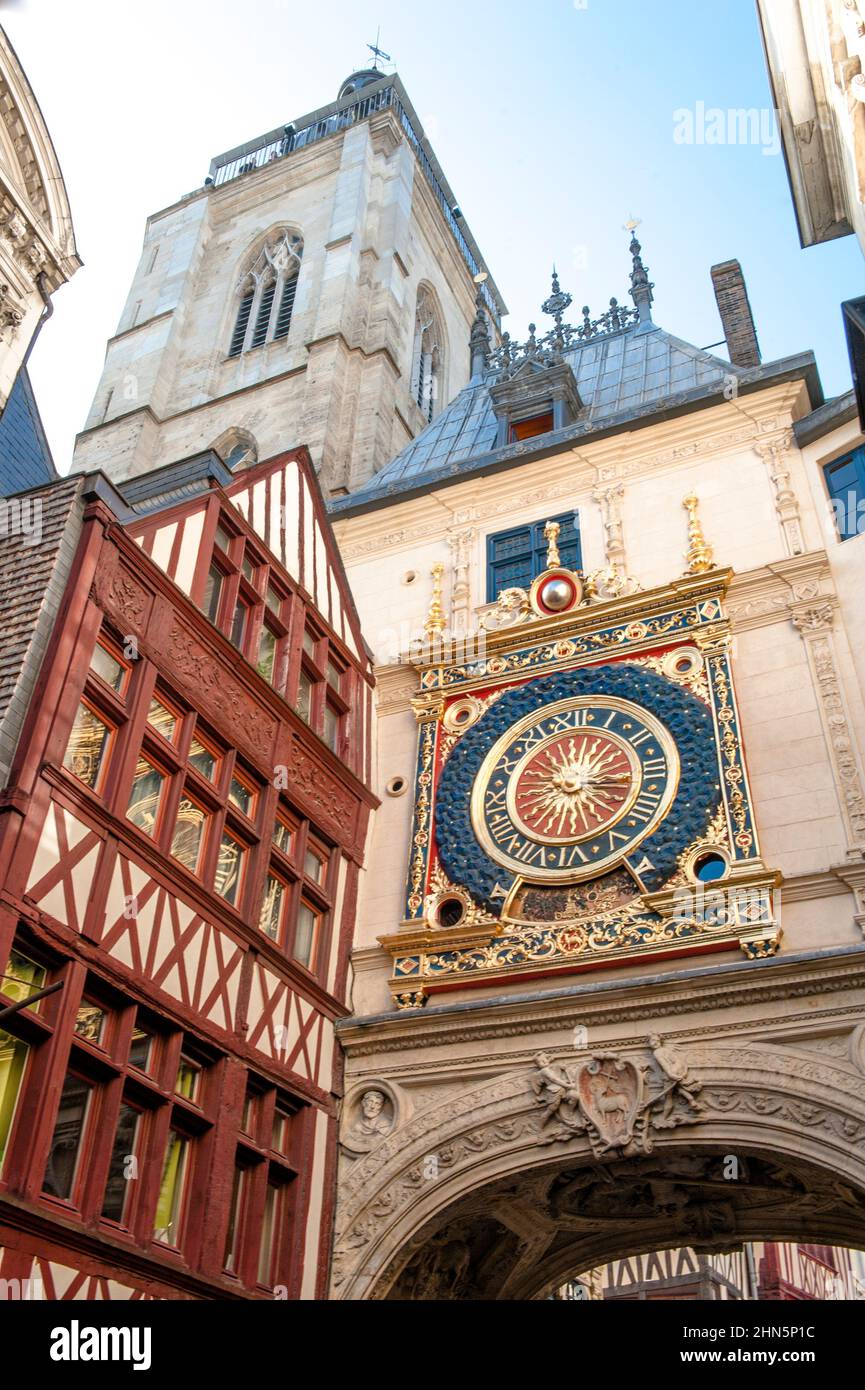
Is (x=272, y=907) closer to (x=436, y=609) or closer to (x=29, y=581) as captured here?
(x=29, y=581)

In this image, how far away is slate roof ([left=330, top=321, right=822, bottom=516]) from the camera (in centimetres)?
1678

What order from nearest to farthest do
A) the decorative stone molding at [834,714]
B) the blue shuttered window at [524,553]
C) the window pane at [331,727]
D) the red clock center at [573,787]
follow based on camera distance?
the decorative stone molding at [834,714] → the red clock center at [573,787] → the window pane at [331,727] → the blue shuttered window at [524,553]

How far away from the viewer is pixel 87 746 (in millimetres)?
10391

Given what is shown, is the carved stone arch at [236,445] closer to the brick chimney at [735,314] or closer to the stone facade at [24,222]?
the brick chimney at [735,314]

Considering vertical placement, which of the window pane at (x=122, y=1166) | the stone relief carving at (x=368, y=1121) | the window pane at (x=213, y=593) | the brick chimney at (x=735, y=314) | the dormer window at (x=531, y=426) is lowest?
the window pane at (x=122, y=1166)

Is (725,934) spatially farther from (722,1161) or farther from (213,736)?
(213,736)

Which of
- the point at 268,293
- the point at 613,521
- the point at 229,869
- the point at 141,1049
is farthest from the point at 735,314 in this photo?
the point at 268,293

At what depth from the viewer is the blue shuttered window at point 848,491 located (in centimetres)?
1436

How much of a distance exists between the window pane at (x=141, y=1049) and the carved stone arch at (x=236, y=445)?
2138 centimetres

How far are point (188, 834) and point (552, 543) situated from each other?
22.2ft

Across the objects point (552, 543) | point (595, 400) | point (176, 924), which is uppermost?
point (595, 400)

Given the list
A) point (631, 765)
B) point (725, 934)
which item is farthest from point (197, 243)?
point (725, 934)

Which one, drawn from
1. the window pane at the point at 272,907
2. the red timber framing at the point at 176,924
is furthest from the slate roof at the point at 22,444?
the window pane at the point at 272,907
